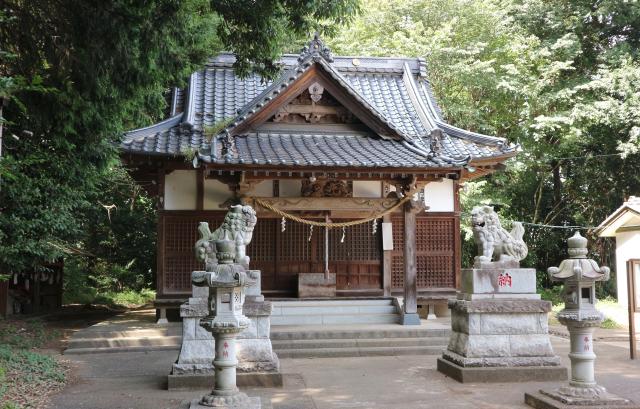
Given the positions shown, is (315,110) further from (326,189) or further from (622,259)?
(622,259)

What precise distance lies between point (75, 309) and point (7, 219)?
39.6 feet

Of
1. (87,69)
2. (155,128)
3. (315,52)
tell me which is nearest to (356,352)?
(87,69)

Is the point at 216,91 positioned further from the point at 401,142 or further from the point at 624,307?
the point at 624,307

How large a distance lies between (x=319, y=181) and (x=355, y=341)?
444cm

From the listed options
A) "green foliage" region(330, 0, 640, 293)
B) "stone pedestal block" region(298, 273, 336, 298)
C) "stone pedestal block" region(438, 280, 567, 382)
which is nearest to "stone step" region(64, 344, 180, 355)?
"stone pedestal block" region(298, 273, 336, 298)

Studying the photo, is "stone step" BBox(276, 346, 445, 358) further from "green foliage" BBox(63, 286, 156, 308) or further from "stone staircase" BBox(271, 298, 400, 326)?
"green foliage" BBox(63, 286, 156, 308)

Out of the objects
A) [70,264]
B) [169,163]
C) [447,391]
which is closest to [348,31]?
[169,163]

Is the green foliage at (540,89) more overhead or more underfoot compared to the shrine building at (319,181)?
more overhead

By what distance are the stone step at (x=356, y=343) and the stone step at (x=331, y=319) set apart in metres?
1.41

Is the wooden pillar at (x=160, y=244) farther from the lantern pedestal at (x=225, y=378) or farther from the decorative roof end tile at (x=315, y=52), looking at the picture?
the lantern pedestal at (x=225, y=378)

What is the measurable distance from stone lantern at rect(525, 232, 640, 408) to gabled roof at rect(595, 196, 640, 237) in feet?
26.5

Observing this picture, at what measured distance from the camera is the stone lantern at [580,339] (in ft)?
22.6

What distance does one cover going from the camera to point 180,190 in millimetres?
14586

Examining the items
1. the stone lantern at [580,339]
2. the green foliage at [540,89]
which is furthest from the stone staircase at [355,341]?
the green foliage at [540,89]
